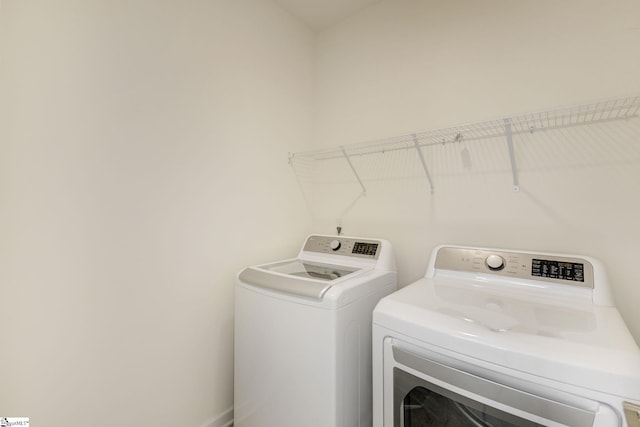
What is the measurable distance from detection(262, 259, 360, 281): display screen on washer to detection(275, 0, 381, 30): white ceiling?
5.96 feet

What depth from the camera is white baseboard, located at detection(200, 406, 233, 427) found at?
1473mm

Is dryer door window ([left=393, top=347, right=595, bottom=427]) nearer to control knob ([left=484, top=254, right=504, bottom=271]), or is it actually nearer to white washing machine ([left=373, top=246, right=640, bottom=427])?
white washing machine ([left=373, top=246, right=640, bottom=427])

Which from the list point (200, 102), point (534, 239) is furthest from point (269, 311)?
point (534, 239)

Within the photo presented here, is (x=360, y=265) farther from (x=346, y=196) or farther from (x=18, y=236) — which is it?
(x=18, y=236)

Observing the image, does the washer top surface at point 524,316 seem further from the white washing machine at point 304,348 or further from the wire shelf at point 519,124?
the wire shelf at point 519,124

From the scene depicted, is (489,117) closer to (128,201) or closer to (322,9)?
(322,9)

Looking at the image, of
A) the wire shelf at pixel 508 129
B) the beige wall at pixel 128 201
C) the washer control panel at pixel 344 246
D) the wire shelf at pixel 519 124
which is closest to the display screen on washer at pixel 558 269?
the wire shelf at pixel 508 129

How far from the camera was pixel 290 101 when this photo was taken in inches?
79.1

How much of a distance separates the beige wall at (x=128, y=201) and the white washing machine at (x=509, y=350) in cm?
99

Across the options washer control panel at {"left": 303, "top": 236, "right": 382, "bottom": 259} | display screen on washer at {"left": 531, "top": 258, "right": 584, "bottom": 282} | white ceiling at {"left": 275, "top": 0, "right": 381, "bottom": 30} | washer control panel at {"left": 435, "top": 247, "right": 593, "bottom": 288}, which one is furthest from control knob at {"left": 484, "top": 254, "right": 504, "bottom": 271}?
white ceiling at {"left": 275, "top": 0, "right": 381, "bottom": 30}

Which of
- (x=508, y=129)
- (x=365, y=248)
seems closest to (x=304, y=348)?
(x=365, y=248)

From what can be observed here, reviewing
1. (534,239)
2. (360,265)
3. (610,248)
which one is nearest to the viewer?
(610,248)

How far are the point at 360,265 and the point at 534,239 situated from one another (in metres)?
0.88

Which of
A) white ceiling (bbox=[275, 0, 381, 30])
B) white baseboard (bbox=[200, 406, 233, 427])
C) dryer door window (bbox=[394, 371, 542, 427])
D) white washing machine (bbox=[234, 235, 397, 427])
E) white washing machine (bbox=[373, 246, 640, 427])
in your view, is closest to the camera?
white washing machine (bbox=[373, 246, 640, 427])
